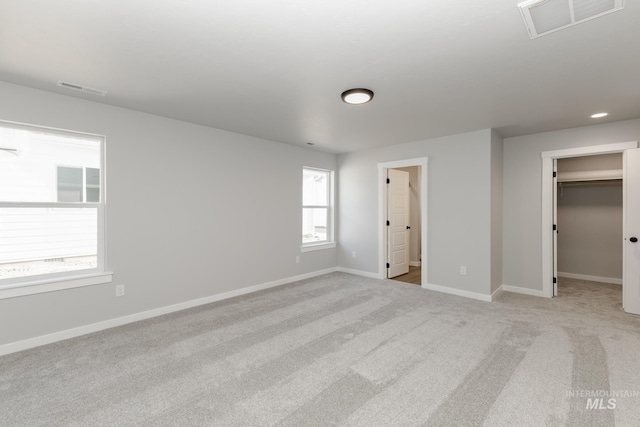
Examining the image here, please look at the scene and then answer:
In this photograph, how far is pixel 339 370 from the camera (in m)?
2.35

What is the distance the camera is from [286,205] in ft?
16.9

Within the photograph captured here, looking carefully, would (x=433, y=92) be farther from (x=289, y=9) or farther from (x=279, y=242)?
(x=279, y=242)

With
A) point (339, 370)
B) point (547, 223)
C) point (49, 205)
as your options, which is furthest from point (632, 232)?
point (49, 205)

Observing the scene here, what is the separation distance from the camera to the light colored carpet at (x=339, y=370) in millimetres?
1854

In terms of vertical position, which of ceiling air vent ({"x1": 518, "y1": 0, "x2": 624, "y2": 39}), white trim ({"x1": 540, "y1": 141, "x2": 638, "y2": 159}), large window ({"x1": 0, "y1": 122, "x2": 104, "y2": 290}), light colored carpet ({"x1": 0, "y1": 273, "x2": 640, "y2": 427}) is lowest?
light colored carpet ({"x1": 0, "y1": 273, "x2": 640, "y2": 427})

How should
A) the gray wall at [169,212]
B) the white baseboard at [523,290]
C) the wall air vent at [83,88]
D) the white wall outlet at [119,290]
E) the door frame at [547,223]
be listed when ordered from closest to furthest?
1. the wall air vent at [83,88]
2. the gray wall at [169,212]
3. the white wall outlet at [119,290]
4. the door frame at [547,223]
5. the white baseboard at [523,290]

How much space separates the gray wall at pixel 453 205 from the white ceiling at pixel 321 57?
0.87 metres

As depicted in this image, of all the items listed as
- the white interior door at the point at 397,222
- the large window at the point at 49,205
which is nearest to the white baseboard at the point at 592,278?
the white interior door at the point at 397,222

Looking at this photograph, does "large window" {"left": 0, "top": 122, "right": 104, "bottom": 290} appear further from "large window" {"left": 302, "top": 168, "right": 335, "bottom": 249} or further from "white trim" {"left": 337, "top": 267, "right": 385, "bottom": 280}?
"white trim" {"left": 337, "top": 267, "right": 385, "bottom": 280}

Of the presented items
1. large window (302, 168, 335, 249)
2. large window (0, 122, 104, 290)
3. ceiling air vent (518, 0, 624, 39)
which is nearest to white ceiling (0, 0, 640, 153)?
ceiling air vent (518, 0, 624, 39)

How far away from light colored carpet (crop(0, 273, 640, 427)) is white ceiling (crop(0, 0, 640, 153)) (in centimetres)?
245

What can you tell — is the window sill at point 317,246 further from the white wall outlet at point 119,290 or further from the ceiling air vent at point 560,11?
the ceiling air vent at point 560,11

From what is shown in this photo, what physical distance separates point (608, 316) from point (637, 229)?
114cm

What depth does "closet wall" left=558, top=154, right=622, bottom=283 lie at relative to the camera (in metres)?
4.97
